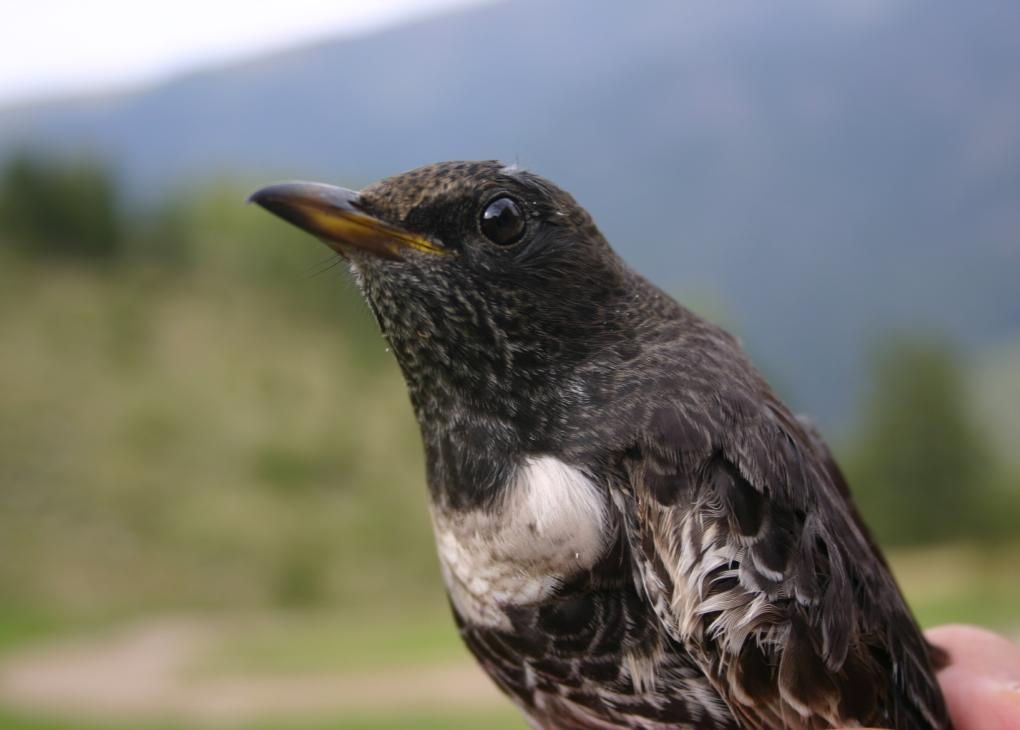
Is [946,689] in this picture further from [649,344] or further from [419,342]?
[419,342]

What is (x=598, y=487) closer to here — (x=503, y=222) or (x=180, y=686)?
(x=503, y=222)

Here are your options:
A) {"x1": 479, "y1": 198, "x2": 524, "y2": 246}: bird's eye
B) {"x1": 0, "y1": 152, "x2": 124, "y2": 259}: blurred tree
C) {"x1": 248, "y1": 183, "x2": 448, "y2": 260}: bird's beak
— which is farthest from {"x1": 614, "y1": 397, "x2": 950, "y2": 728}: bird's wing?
{"x1": 0, "y1": 152, "x2": 124, "y2": 259}: blurred tree

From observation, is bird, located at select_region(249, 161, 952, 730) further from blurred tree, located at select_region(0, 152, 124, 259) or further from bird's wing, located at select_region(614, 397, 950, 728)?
blurred tree, located at select_region(0, 152, 124, 259)

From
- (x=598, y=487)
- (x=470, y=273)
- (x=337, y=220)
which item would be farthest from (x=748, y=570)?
(x=337, y=220)

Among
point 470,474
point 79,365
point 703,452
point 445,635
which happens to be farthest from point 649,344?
point 79,365

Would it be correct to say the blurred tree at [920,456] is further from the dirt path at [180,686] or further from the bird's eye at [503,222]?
the bird's eye at [503,222]
